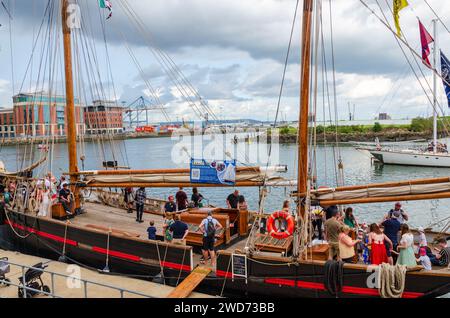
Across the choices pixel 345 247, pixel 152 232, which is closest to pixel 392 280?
pixel 345 247

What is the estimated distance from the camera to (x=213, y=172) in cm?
1138

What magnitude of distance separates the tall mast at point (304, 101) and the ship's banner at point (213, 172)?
2.29 metres

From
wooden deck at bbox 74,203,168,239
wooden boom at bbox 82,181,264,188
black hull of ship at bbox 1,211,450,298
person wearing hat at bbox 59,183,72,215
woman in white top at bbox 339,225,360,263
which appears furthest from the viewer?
person wearing hat at bbox 59,183,72,215

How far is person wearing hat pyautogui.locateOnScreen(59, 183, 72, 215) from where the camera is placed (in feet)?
45.0

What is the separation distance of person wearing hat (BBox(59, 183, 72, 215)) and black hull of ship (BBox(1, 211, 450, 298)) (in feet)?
2.96

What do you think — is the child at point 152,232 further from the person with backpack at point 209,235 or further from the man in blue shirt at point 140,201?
the man in blue shirt at point 140,201

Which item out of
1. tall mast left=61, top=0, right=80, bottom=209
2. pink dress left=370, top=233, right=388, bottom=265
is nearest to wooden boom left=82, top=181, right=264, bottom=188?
tall mast left=61, top=0, right=80, bottom=209

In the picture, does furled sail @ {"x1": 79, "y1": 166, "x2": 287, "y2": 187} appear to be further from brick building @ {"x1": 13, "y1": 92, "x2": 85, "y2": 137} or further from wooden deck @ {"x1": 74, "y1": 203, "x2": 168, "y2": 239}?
brick building @ {"x1": 13, "y1": 92, "x2": 85, "y2": 137}

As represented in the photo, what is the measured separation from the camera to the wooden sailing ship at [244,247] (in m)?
8.41

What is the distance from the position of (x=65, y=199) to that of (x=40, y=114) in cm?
8374

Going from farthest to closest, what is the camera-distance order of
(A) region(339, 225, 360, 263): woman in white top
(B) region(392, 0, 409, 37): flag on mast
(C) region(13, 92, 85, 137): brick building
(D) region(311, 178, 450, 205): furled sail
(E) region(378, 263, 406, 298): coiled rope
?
(C) region(13, 92, 85, 137): brick building
(B) region(392, 0, 409, 37): flag on mast
(A) region(339, 225, 360, 263): woman in white top
(D) region(311, 178, 450, 205): furled sail
(E) region(378, 263, 406, 298): coiled rope

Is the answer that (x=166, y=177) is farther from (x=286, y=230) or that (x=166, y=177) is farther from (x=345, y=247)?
(x=345, y=247)

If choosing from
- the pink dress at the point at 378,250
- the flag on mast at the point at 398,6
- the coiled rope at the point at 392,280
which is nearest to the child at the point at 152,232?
the pink dress at the point at 378,250
